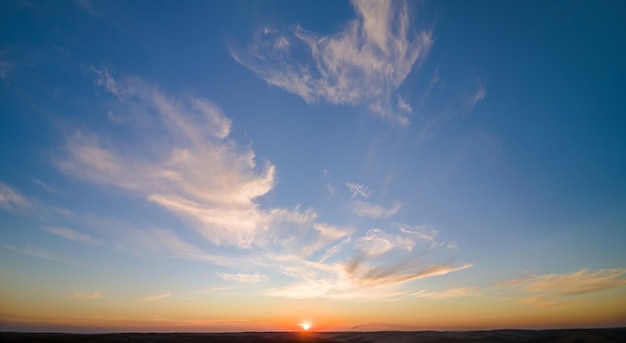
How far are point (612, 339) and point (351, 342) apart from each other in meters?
56.8

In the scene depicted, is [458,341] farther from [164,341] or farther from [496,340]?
[164,341]

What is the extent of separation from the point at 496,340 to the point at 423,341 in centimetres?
1741

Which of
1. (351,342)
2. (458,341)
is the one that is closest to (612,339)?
(458,341)

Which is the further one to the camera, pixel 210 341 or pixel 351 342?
pixel 351 342

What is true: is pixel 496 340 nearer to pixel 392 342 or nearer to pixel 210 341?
pixel 392 342

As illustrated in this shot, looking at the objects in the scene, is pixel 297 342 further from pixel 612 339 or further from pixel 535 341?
pixel 612 339

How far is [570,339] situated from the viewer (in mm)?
72250

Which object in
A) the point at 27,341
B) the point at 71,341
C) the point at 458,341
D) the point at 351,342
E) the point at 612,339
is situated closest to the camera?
the point at 27,341

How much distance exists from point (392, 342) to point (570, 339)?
38600mm

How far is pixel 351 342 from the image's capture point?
276 feet

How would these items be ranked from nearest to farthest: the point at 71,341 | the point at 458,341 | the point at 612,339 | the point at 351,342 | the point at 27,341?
the point at 27,341 < the point at 71,341 < the point at 612,339 < the point at 458,341 < the point at 351,342

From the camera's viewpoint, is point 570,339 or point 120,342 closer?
point 120,342

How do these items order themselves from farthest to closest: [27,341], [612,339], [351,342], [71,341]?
[351,342] → [612,339] → [71,341] → [27,341]

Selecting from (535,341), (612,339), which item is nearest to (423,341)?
(535,341)
